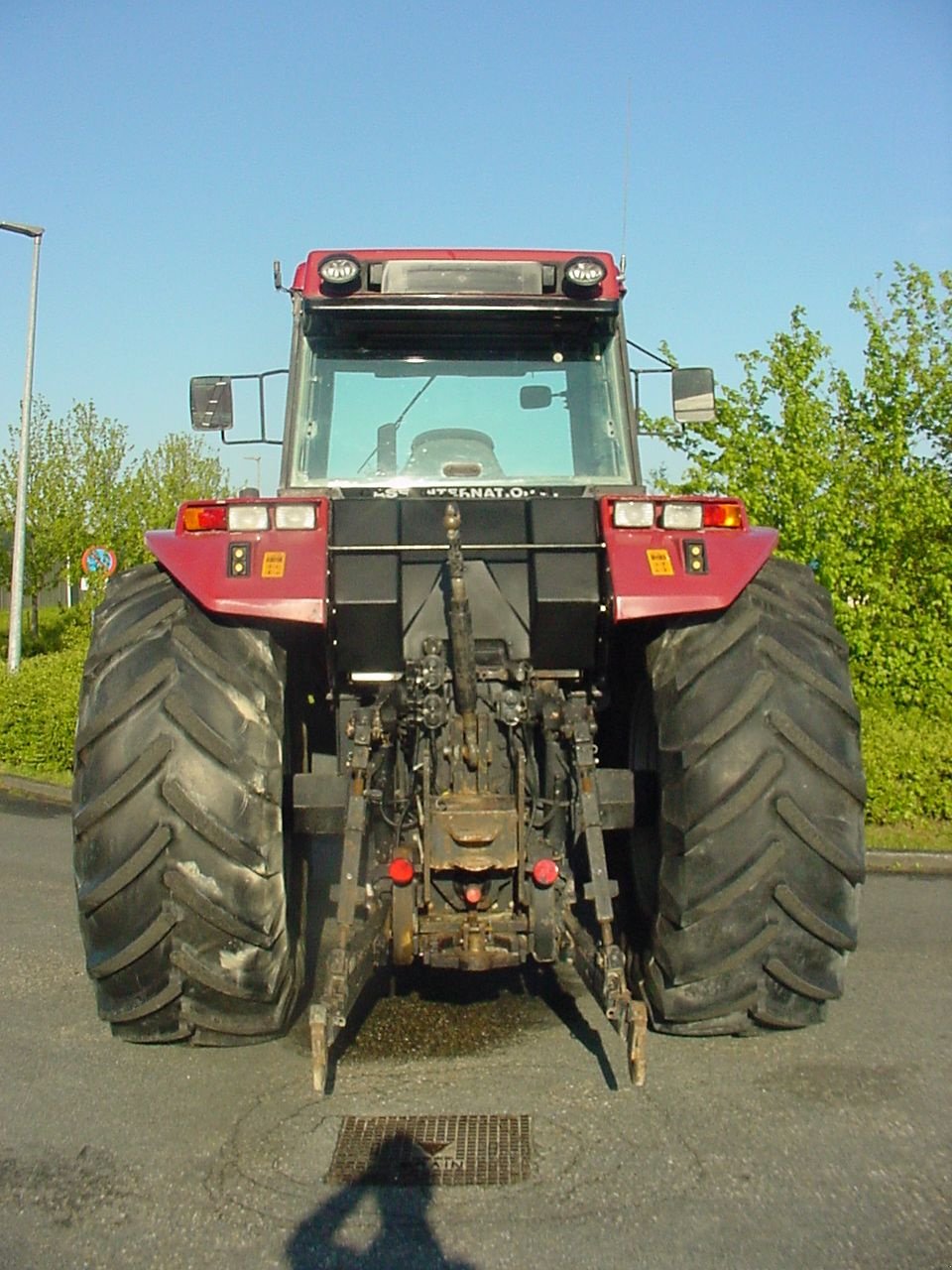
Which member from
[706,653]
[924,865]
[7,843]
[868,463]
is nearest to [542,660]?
[706,653]

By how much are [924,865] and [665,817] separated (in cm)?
491

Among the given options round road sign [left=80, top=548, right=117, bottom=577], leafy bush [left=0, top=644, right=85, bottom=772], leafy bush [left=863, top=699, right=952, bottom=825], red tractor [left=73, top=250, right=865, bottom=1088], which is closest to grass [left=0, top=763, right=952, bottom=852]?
leafy bush [left=863, top=699, right=952, bottom=825]

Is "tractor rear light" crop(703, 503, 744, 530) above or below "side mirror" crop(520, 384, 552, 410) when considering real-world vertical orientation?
below

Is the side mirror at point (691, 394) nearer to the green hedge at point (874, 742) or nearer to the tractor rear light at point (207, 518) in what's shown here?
the tractor rear light at point (207, 518)

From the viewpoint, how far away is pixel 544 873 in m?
4.68

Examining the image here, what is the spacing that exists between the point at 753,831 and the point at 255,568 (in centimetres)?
186

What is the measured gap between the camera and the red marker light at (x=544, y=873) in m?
4.68

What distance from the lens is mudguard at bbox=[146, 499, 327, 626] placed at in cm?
471

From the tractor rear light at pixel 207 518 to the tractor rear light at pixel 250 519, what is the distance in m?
0.08

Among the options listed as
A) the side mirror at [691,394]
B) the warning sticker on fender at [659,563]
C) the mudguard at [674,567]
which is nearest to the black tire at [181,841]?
the mudguard at [674,567]

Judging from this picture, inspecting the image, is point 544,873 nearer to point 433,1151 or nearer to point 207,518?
point 433,1151

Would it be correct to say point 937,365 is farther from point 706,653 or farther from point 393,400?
point 706,653

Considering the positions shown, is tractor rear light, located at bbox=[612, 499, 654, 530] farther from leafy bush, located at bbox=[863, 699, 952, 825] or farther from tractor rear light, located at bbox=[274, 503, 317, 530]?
leafy bush, located at bbox=[863, 699, 952, 825]

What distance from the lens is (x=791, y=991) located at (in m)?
4.85
